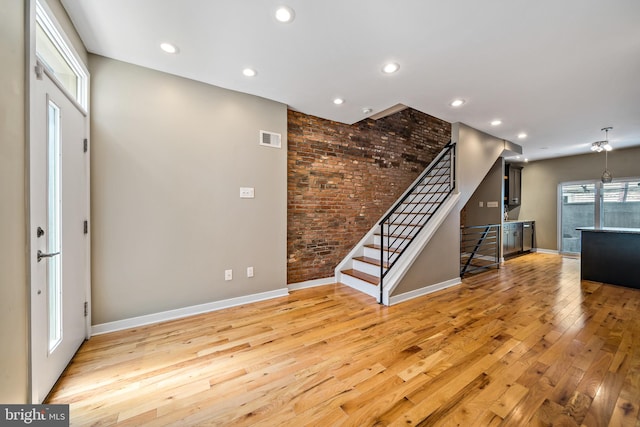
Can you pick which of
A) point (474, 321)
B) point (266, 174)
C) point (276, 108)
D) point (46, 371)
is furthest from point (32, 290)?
point (474, 321)

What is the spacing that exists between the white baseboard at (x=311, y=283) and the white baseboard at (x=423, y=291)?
3.78 feet

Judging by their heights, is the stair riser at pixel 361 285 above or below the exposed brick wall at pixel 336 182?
below

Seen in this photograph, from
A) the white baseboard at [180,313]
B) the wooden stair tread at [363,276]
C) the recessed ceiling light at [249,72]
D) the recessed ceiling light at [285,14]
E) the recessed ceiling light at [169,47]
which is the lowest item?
the white baseboard at [180,313]

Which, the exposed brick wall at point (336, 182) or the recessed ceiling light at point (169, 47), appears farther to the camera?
the exposed brick wall at point (336, 182)

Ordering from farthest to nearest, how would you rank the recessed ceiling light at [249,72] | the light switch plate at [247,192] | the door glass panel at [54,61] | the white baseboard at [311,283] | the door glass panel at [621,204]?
the door glass panel at [621,204] < the white baseboard at [311,283] < the light switch plate at [247,192] < the recessed ceiling light at [249,72] < the door glass panel at [54,61]

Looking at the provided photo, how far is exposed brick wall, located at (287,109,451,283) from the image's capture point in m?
3.75

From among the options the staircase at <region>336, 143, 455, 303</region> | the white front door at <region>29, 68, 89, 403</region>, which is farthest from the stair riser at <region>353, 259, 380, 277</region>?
the white front door at <region>29, 68, 89, 403</region>

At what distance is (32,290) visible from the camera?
1389 millimetres

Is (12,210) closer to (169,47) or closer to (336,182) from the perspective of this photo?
(169,47)

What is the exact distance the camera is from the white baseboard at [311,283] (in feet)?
12.2

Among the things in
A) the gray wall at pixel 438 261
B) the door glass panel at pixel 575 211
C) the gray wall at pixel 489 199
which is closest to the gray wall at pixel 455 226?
the gray wall at pixel 438 261

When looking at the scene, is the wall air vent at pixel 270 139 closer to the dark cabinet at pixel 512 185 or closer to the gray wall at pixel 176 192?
the gray wall at pixel 176 192

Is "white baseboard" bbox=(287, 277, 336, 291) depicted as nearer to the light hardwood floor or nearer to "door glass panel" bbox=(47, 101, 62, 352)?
the light hardwood floor

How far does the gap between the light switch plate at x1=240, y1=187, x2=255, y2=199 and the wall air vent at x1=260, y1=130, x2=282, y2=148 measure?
2.10 feet
